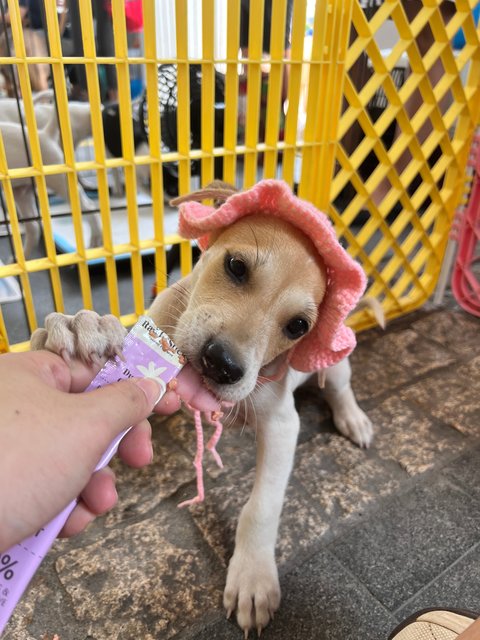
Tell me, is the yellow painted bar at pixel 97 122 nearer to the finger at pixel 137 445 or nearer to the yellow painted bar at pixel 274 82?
the yellow painted bar at pixel 274 82

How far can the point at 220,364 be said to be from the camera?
3.45 feet

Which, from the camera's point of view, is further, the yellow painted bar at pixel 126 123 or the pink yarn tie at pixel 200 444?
the yellow painted bar at pixel 126 123

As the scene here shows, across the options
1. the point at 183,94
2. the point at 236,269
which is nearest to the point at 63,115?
the point at 183,94

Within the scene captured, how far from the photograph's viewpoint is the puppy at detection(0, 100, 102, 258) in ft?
7.30

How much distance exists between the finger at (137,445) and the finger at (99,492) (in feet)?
0.18

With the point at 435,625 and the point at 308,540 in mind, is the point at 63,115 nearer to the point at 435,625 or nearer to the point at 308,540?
the point at 308,540

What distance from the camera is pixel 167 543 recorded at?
4.61ft

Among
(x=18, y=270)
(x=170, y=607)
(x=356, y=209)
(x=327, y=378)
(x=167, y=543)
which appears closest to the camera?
(x=170, y=607)

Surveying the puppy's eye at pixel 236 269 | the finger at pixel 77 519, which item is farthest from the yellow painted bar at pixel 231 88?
the finger at pixel 77 519

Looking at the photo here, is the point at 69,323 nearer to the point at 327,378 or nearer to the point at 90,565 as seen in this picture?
the point at 90,565

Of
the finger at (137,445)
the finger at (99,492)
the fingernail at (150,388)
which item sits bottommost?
the finger at (99,492)

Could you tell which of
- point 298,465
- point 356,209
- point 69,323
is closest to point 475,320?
point 356,209

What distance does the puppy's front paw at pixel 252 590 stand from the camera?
3.96ft

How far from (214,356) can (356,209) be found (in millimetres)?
1477
